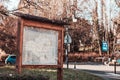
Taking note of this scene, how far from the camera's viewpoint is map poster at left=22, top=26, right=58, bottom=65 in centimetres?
1221

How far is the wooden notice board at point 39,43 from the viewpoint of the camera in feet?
39.3

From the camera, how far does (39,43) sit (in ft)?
41.3

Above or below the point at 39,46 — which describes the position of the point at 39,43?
above

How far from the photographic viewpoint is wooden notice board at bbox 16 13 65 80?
12.0 m

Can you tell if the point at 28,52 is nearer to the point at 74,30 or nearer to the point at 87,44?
the point at 74,30

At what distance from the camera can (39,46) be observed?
41.4 feet

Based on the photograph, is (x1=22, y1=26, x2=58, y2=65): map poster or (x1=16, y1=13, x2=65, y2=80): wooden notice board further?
(x1=22, y1=26, x2=58, y2=65): map poster

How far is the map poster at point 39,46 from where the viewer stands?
12211 millimetres

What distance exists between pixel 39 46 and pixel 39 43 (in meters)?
0.12

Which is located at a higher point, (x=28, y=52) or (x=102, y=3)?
(x=102, y=3)

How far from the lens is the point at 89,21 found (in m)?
59.7

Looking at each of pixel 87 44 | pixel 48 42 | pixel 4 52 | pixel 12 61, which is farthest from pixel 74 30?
pixel 48 42

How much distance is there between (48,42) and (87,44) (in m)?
50.9

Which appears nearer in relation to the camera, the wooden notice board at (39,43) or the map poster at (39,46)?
the wooden notice board at (39,43)
